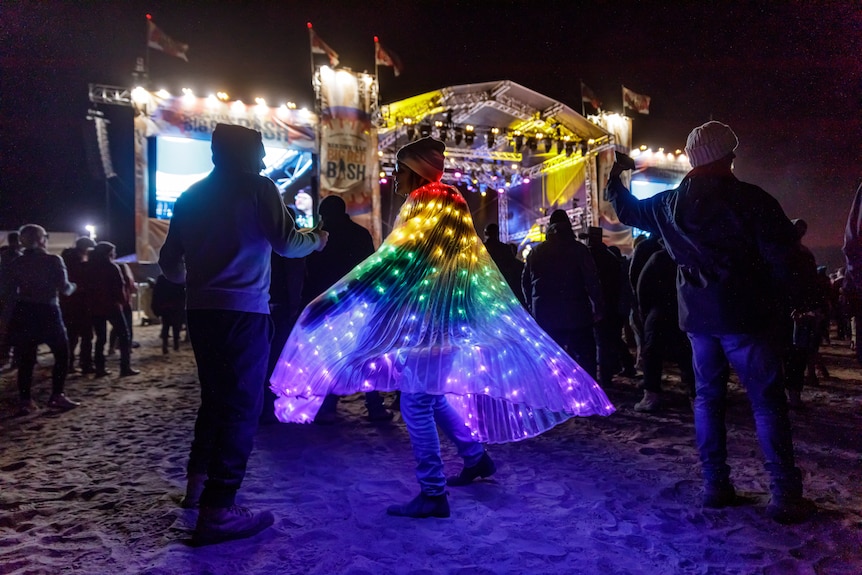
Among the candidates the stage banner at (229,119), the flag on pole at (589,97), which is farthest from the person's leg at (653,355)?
the flag on pole at (589,97)

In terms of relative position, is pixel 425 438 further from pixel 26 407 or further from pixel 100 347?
pixel 100 347

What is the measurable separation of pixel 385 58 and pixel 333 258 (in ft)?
32.6

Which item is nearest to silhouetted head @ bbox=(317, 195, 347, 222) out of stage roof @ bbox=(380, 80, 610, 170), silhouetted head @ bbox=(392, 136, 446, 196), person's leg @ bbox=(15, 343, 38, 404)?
silhouetted head @ bbox=(392, 136, 446, 196)

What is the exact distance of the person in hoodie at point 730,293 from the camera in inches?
106

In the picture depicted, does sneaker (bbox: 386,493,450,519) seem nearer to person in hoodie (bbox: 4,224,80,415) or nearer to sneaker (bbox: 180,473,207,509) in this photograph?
sneaker (bbox: 180,473,207,509)

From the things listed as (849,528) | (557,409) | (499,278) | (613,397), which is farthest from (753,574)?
(613,397)

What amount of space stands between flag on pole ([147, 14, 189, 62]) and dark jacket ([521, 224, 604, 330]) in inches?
427

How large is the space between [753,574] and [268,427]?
4012mm

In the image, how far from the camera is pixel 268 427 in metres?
4.95

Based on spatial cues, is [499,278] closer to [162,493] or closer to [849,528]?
[849,528]

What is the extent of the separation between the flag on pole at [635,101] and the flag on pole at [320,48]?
9.57m

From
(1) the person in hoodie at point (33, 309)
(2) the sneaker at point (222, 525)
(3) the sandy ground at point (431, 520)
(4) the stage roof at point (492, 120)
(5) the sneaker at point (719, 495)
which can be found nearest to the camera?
(3) the sandy ground at point (431, 520)

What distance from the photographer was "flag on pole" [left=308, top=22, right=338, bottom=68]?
12.0 meters

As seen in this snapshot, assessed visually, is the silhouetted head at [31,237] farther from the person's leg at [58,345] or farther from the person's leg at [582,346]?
the person's leg at [582,346]
